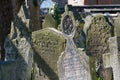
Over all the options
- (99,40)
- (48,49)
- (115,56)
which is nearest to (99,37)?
(99,40)

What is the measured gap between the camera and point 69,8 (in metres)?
14.6

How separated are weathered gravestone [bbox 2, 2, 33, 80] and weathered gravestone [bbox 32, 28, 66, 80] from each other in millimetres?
178

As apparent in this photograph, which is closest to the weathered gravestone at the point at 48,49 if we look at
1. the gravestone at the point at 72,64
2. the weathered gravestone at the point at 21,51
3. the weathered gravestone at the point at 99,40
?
A: the weathered gravestone at the point at 21,51

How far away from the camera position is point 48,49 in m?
8.68

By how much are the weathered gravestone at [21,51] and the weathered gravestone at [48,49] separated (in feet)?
0.58

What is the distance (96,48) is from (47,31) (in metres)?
2.24

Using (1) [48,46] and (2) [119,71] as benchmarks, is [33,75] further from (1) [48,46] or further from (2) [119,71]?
(2) [119,71]

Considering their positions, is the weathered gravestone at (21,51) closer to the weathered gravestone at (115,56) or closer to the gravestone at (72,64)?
the gravestone at (72,64)

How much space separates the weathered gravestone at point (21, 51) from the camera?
8656 mm

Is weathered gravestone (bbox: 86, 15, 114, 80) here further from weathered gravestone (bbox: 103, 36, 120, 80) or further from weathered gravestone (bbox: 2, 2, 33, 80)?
weathered gravestone (bbox: 103, 36, 120, 80)

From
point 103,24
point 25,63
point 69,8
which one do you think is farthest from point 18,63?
point 69,8

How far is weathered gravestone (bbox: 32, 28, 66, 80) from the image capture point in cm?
844

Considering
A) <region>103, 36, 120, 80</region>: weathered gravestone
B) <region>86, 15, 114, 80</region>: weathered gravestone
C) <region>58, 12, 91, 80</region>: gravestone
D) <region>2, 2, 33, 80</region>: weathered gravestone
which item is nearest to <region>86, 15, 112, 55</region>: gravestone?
<region>86, 15, 114, 80</region>: weathered gravestone

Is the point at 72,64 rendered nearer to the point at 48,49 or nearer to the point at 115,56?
the point at 115,56
